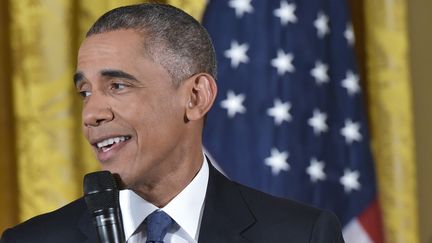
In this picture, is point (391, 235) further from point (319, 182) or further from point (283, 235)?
point (283, 235)

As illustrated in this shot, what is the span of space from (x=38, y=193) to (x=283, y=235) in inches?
33.9

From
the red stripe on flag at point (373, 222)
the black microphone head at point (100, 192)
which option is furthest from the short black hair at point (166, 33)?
the red stripe on flag at point (373, 222)

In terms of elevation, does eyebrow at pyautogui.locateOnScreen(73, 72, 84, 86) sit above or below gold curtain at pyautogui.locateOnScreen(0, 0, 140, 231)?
above

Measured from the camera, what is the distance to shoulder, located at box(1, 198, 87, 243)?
5.77ft

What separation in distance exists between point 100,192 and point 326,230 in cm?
57

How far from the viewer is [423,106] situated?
2.88 m

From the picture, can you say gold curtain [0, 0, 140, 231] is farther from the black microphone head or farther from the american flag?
the black microphone head

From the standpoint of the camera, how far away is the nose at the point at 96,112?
5.07 ft

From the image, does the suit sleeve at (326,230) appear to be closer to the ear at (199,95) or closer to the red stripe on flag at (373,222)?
the ear at (199,95)

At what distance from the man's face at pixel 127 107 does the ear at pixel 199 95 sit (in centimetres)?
4

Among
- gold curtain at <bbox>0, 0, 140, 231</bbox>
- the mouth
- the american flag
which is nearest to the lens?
the mouth

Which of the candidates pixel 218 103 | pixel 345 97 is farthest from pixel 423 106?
pixel 218 103

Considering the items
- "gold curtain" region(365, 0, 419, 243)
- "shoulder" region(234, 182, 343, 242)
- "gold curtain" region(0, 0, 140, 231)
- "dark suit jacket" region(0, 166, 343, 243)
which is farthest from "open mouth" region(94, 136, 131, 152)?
"gold curtain" region(365, 0, 419, 243)

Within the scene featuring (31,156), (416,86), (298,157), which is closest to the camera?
(31,156)
